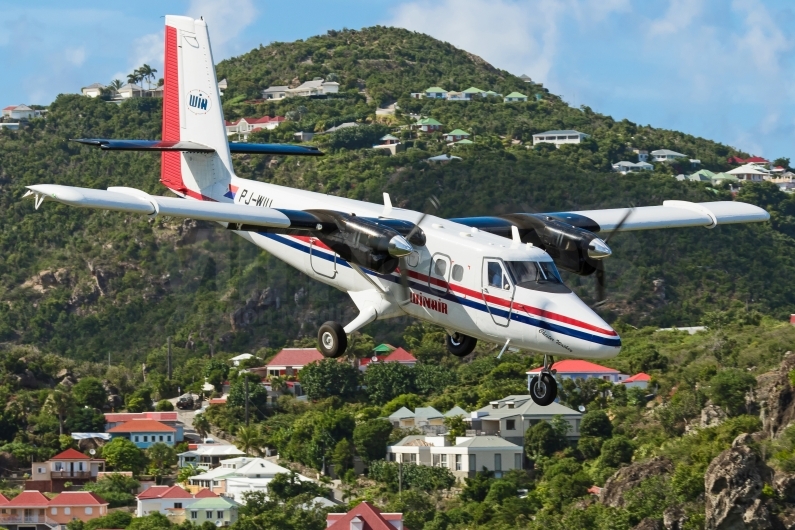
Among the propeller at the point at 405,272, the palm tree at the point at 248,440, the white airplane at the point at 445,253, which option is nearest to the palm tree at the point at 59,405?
the palm tree at the point at 248,440

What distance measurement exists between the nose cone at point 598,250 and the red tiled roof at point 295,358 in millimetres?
119892

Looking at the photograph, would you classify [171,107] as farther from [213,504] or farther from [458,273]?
[213,504]

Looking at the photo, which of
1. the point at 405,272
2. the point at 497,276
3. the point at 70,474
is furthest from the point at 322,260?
the point at 70,474

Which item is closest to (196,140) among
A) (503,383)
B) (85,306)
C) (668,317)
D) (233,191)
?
(233,191)

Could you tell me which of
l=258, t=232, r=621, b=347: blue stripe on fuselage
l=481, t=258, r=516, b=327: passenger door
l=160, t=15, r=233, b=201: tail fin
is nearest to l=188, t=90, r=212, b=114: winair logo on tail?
l=160, t=15, r=233, b=201: tail fin

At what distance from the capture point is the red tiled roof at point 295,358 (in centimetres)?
15888

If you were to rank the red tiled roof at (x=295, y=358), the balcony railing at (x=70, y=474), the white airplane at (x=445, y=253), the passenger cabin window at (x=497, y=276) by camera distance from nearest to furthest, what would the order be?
the white airplane at (x=445, y=253), the passenger cabin window at (x=497, y=276), the balcony railing at (x=70, y=474), the red tiled roof at (x=295, y=358)

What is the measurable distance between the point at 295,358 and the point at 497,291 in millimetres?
123926

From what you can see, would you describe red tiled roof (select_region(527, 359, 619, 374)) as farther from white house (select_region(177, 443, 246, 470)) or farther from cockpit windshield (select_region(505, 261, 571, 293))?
cockpit windshield (select_region(505, 261, 571, 293))

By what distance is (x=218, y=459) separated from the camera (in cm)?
13762

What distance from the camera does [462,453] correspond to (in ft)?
427

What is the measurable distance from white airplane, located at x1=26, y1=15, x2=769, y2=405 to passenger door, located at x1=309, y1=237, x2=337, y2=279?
0.08 ft

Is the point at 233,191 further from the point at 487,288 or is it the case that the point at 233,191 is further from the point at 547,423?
the point at 547,423

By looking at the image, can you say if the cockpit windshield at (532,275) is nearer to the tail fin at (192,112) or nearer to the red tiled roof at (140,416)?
the tail fin at (192,112)
